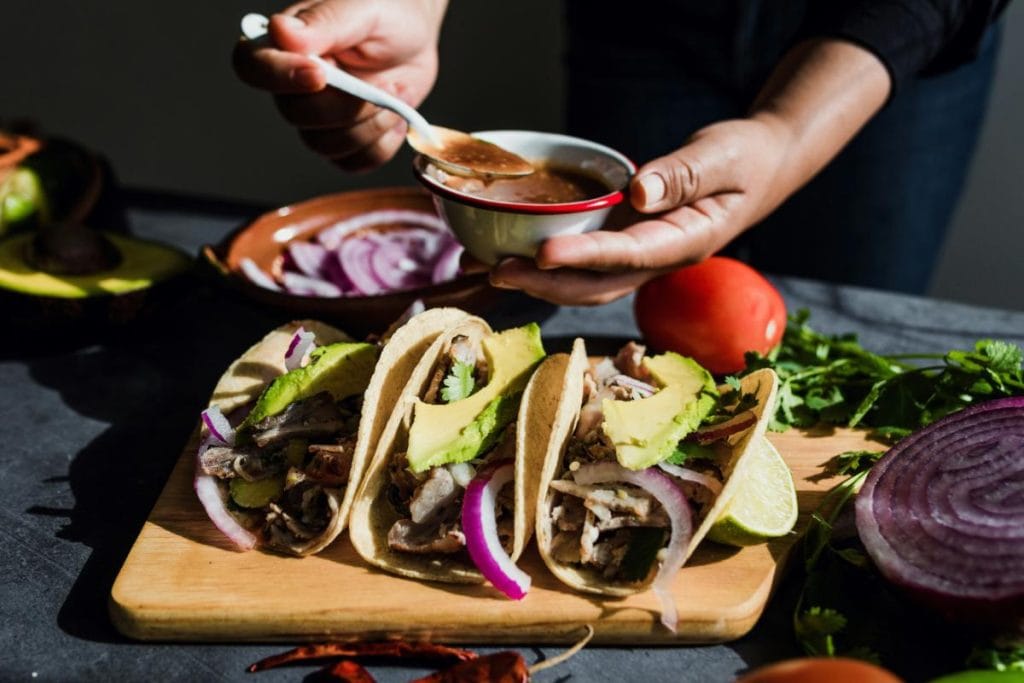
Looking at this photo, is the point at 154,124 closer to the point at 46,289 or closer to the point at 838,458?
the point at 46,289

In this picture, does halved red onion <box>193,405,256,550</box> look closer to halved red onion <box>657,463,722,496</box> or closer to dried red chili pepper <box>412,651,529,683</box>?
dried red chili pepper <box>412,651,529,683</box>

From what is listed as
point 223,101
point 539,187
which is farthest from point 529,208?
point 223,101

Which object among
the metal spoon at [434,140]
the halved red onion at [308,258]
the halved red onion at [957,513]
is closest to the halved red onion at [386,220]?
the halved red onion at [308,258]

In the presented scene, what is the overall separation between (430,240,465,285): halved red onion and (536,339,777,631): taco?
1064 mm

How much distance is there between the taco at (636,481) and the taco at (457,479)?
0.07 m

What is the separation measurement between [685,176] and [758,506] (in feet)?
3.25

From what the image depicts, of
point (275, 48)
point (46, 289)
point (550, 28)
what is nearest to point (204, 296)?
point (46, 289)

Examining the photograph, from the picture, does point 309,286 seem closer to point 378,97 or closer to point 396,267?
point 396,267

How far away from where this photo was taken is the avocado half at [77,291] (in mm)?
3008

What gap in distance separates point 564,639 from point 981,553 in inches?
34.7

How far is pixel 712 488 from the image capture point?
213cm

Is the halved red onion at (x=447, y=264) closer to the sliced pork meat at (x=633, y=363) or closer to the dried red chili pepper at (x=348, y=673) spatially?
the sliced pork meat at (x=633, y=363)

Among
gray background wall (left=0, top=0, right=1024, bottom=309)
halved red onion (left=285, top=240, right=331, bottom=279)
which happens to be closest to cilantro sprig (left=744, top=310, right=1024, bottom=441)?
halved red onion (left=285, top=240, right=331, bottom=279)

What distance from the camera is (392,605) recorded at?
204 cm
